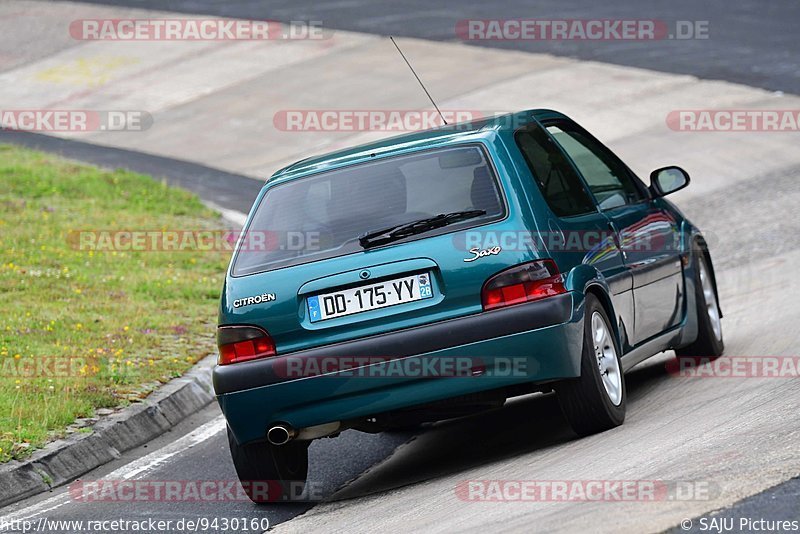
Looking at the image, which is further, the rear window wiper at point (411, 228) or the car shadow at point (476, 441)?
the car shadow at point (476, 441)

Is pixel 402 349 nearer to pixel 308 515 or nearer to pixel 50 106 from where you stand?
pixel 308 515

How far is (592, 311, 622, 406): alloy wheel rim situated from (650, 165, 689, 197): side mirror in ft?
5.39

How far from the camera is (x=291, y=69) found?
88.6ft

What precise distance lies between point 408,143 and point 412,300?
1.05 metres

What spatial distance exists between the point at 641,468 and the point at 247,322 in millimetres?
1971

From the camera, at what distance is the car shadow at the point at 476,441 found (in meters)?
7.11

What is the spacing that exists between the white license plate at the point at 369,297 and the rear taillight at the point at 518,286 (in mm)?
277

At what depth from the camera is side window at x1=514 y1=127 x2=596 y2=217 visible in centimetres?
718

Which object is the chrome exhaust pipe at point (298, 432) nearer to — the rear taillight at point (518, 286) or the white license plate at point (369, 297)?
the white license plate at point (369, 297)

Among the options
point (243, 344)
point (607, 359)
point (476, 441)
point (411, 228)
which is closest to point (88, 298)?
point (476, 441)

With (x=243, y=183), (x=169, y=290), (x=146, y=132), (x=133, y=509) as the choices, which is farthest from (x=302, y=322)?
(x=146, y=132)

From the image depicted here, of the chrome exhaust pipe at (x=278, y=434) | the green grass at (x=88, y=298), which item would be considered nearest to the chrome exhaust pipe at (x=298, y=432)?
the chrome exhaust pipe at (x=278, y=434)

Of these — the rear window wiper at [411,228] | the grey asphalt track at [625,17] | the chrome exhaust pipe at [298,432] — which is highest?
the rear window wiper at [411,228]

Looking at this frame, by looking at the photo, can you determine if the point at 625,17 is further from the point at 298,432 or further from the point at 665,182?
the point at 298,432
